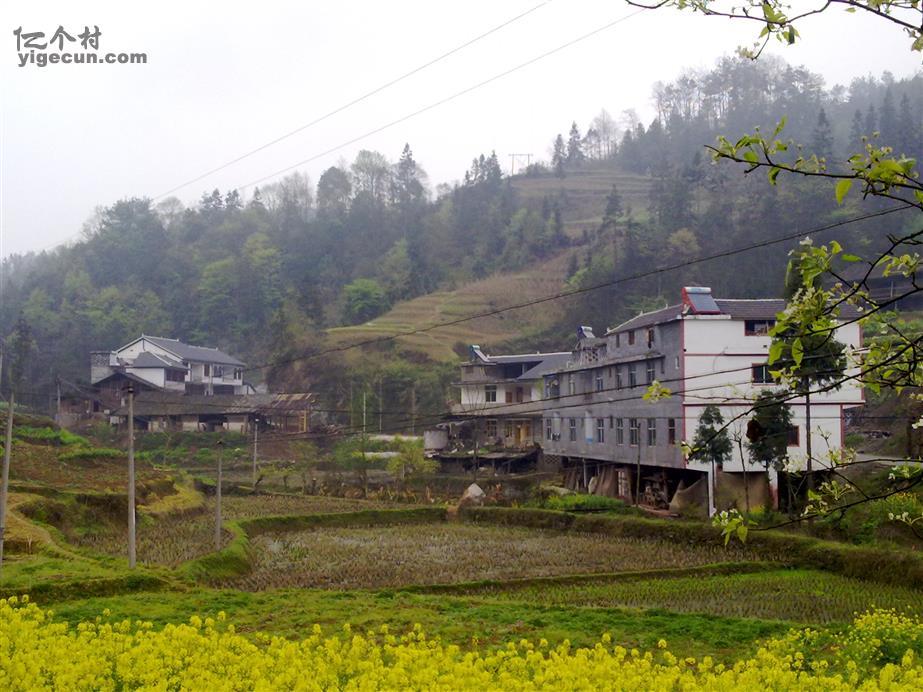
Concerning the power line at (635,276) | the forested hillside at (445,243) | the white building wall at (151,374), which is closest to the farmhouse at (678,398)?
the power line at (635,276)

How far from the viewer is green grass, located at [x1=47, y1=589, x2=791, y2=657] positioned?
45.8ft

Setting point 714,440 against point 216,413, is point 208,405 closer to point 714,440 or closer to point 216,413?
point 216,413

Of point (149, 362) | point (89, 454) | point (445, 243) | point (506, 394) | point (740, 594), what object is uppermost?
point (445, 243)

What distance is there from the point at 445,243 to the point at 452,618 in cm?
7712

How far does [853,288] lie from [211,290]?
82216 mm

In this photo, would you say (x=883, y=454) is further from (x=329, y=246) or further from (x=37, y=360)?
(x=329, y=246)

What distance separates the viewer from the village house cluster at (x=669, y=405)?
101ft

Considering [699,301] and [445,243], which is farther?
[445,243]

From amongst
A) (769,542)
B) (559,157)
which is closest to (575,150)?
(559,157)

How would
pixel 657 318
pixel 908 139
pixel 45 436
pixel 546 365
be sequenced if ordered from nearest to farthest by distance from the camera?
pixel 657 318, pixel 45 436, pixel 546 365, pixel 908 139

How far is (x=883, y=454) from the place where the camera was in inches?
1287

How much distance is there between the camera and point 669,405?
32281 millimetres

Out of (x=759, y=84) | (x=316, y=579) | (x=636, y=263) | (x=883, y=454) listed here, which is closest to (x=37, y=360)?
(x=636, y=263)

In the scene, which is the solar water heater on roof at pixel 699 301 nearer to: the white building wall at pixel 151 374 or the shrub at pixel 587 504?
the shrub at pixel 587 504
